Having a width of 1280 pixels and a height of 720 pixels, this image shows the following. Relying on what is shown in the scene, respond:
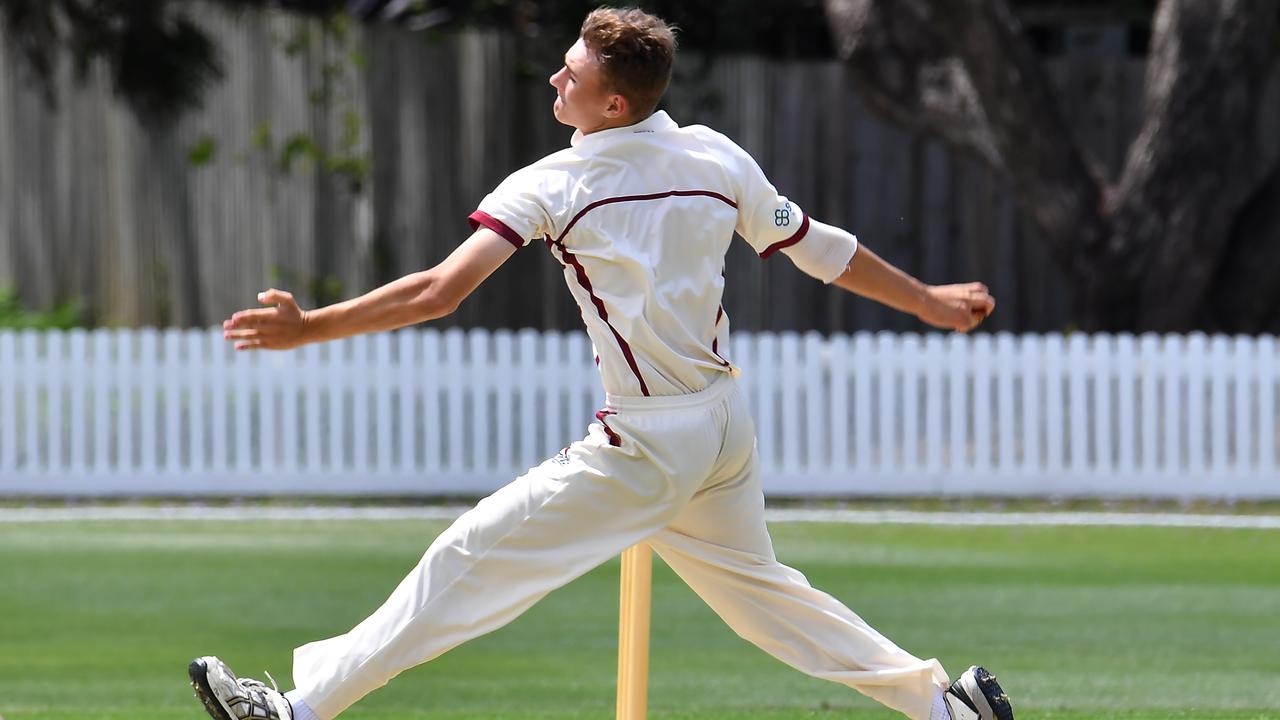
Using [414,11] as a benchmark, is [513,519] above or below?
below

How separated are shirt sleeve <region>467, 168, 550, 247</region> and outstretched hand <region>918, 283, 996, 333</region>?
972 millimetres

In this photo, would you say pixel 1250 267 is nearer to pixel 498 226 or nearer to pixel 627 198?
pixel 627 198

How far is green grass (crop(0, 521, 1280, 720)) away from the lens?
5.73m

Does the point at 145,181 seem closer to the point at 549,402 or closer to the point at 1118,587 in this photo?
the point at 549,402

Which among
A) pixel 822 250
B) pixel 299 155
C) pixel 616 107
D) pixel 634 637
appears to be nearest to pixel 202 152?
pixel 299 155

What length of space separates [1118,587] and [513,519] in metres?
5.20

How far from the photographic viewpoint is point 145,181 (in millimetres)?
14953


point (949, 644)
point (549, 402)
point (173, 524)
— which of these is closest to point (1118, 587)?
point (949, 644)

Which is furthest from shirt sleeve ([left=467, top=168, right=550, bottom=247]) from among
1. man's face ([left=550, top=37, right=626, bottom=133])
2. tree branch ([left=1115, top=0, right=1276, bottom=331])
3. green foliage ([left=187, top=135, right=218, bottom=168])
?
green foliage ([left=187, top=135, right=218, bottom=168])

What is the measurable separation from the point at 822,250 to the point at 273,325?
1.29m

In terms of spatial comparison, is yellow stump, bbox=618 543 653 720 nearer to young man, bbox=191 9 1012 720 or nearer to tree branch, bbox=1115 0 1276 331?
young man, bbox=191 9 1012 720

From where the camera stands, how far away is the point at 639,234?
3.72 meters

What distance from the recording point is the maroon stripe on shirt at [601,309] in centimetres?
376

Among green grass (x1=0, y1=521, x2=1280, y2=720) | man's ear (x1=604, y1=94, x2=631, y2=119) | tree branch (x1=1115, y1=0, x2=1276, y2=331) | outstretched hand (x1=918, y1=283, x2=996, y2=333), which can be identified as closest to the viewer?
man's ear (x1=604, y1=94, x2=631, y2=119)
